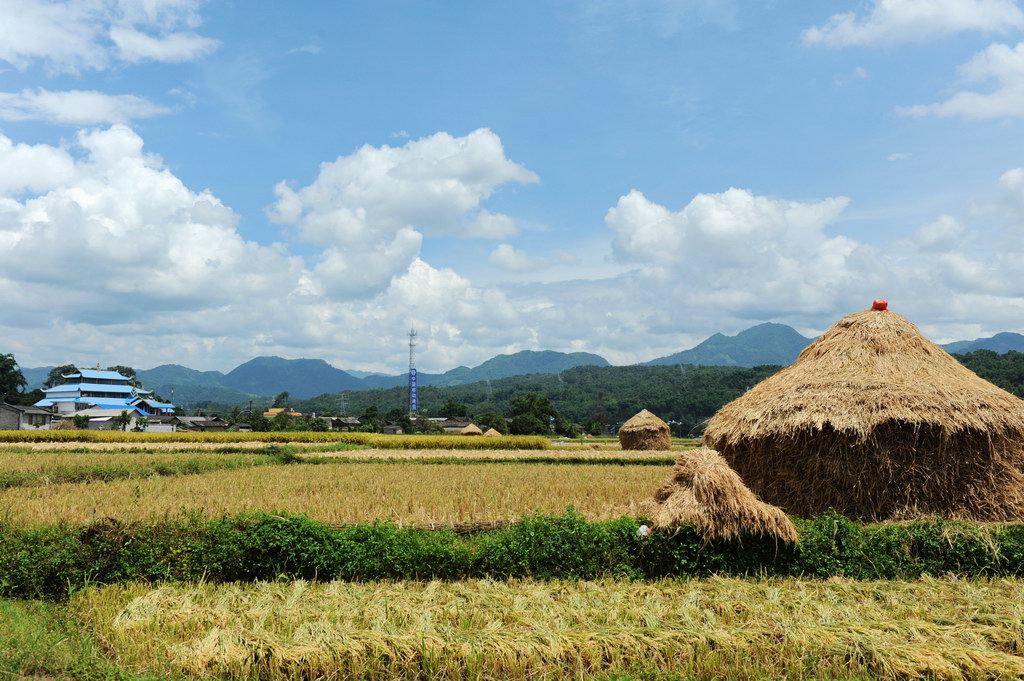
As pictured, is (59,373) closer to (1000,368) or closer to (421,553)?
(421,553)

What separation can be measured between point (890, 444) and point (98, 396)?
136842 millimetres

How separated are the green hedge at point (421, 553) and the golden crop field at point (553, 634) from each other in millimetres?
1141

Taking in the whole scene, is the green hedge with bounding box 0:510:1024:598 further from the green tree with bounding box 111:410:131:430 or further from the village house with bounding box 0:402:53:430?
the village house with bounding box 0:402:53:430

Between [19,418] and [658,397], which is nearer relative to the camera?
[19,418]

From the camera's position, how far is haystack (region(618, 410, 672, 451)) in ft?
154

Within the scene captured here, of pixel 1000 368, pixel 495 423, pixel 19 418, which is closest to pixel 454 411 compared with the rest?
pixel 495 423

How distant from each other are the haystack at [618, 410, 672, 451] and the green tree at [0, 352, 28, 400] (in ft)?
369

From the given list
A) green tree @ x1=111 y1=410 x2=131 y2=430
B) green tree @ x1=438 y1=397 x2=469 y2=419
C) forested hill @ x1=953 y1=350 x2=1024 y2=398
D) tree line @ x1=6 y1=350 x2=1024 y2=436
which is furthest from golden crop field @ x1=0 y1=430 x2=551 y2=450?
green tree @ x1=438 y1=397 x2=469 y2=419

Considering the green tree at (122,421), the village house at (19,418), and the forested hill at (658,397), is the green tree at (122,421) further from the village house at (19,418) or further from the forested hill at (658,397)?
the forested hill at (658,397)

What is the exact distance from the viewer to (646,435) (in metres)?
46.9

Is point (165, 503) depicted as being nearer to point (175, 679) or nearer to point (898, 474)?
point (175, 679)

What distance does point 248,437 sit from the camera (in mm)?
48062

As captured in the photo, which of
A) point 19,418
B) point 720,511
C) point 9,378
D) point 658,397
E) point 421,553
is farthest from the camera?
point 658,397

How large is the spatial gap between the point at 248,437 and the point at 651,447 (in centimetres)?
3171
